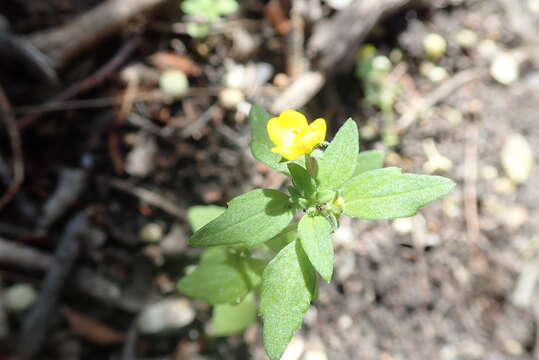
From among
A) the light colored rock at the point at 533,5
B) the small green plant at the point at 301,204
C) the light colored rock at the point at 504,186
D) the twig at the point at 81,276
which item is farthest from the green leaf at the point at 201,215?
the light colored rock at the point at 533,5

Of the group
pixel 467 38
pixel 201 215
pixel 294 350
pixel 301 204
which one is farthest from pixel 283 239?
pixel 467 38

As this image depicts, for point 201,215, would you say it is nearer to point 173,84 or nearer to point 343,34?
point 173,84

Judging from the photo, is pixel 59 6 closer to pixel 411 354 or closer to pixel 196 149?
pixel 196 149

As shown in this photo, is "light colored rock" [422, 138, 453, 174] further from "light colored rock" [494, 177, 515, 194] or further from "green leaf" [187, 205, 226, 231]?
"green leaf" [187, 205, 226, 231]

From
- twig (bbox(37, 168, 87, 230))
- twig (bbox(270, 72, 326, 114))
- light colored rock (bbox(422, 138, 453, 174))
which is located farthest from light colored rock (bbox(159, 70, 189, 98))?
light colored rock (bbox(422, 138, 453, 174))

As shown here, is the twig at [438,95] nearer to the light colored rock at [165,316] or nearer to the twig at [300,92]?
the twig at [300,92]

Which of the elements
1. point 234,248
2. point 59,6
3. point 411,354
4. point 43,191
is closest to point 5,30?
point 59,6
